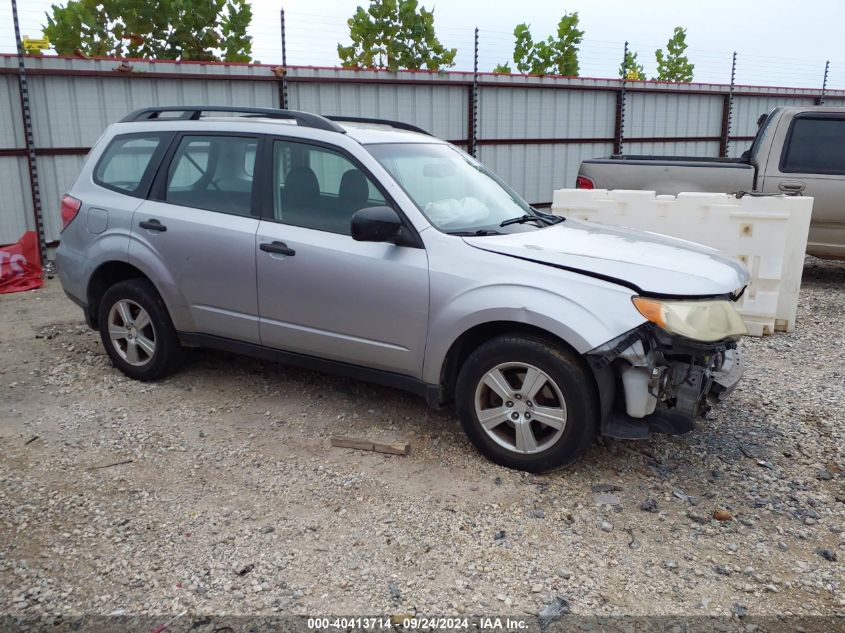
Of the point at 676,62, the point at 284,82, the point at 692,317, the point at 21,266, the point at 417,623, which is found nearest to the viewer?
the point at 417,623

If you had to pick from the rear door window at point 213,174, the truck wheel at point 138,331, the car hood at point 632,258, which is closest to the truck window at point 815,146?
the car hood at point 632,258

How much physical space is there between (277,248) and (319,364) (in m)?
0.75

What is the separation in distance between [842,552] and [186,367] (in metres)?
4.39

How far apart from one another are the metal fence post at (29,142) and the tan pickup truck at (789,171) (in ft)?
22.4

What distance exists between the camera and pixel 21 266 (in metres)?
8.97

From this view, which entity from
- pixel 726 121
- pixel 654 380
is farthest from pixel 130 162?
pixel 726 121

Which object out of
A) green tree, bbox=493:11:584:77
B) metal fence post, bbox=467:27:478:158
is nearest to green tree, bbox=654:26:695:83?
green tree, bbox=493:11:584:77

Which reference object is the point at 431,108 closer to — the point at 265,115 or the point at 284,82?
the point at 284,82

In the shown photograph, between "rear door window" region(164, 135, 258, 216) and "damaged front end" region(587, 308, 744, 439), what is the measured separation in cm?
248

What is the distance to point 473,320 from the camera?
402 centimetres

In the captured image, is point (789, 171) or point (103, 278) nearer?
point (103, 278)

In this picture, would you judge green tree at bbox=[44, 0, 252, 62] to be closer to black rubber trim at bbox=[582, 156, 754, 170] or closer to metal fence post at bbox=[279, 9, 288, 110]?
metal fence post at bbox=[279, 9, 288, 110]

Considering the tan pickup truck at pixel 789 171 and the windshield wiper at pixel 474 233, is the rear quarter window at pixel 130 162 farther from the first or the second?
the tan pickup truck at pixel 789 171

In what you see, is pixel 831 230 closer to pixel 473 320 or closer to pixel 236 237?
pixel 473 320
